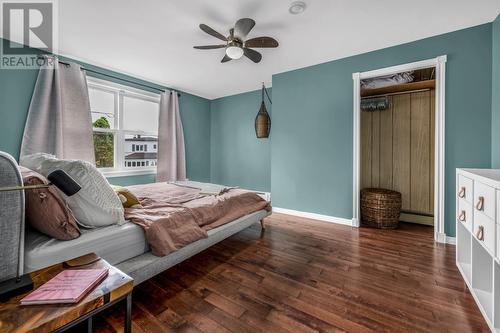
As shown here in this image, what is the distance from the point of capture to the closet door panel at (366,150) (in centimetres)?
386

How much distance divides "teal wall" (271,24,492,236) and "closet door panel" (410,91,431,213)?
85cm

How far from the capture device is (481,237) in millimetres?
1412

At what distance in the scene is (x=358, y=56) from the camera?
3176 mm

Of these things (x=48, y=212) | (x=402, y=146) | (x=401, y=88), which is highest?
(x=401, y=88)

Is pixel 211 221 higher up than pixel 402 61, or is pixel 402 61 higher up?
pixel 402 61

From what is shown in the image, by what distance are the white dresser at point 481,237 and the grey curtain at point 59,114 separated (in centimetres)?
430

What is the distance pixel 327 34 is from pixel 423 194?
2792 mm

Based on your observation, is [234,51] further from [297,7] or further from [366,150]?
[366,150]

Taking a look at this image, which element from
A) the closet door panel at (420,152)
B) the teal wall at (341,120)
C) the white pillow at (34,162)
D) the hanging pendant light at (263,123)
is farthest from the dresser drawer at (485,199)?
the hanging pendant light at (263,123)

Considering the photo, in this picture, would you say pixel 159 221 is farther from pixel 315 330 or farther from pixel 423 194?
pixel 423 194

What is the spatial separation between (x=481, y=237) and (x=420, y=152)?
2.43 m

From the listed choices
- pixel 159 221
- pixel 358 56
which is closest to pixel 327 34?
pixel 358 56

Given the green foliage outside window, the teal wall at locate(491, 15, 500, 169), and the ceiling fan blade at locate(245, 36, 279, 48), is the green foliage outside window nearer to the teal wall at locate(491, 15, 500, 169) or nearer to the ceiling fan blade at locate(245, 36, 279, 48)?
the ceiling fan blade at locate(245, 36, 279, 48)

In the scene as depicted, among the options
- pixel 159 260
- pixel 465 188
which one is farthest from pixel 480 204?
pixel 159 260
